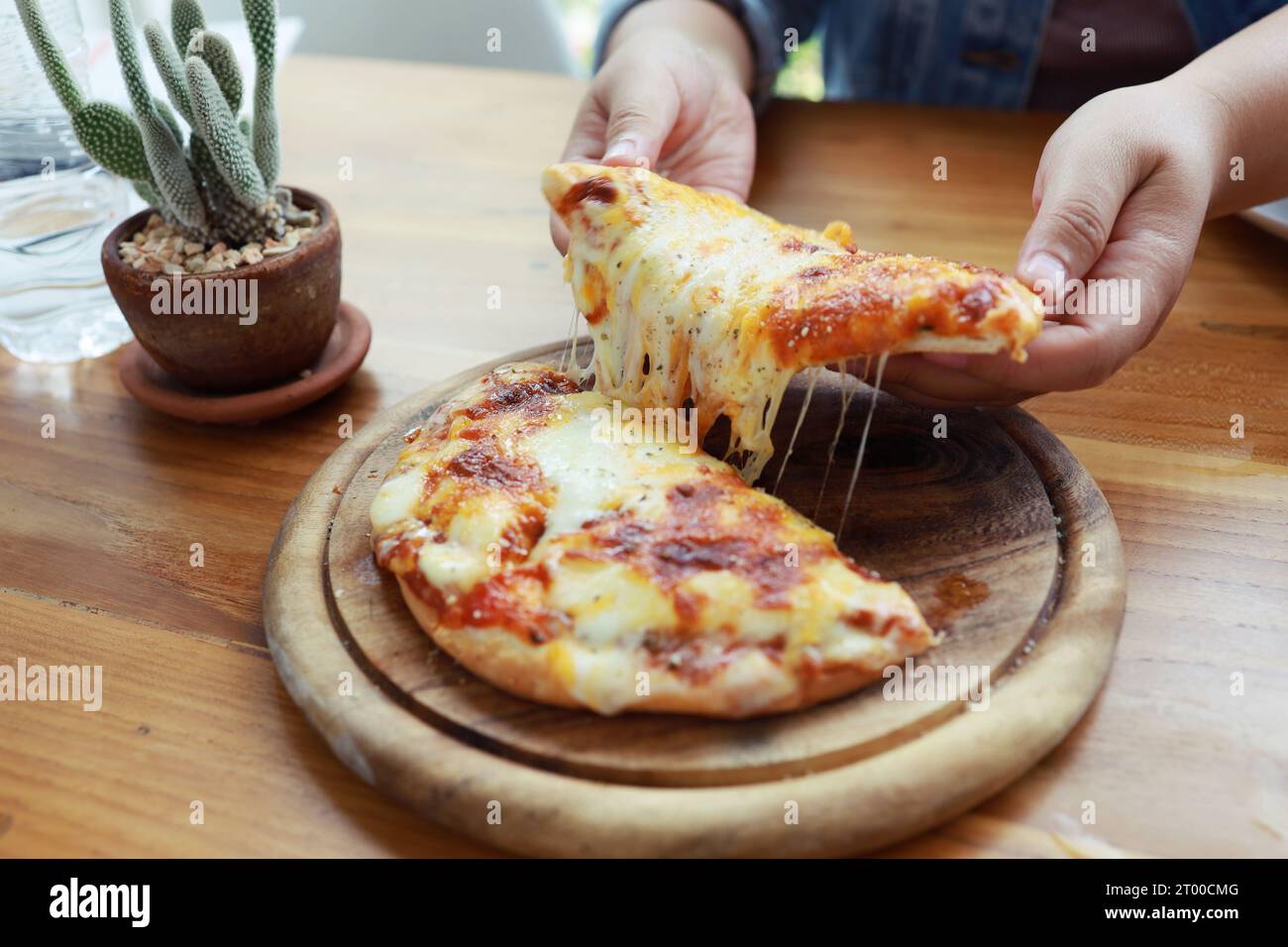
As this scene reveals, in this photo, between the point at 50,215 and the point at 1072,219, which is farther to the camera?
the point at 50,215

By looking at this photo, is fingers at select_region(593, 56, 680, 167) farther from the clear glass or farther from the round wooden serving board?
the clear glass

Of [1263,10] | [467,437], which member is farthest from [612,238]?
[1263,10]

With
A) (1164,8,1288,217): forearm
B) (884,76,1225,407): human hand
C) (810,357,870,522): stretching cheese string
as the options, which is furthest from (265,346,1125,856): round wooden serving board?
(1164,8,1288,217): forearm

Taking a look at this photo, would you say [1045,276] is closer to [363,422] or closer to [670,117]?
[670,117]

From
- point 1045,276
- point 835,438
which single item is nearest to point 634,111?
point 835,438

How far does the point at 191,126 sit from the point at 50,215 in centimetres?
59

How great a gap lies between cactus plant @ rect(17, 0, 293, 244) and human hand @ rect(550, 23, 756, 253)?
597mm

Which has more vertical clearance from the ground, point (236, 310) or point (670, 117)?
point (670, 117)

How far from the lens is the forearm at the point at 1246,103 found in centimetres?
210

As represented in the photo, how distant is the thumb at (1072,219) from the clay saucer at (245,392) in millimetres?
1337

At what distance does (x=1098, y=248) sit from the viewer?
5.72 feet

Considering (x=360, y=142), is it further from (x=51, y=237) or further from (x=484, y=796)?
(x=484, y=796)

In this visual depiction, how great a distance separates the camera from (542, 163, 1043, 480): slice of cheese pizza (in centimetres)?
152
